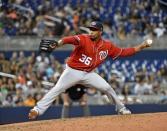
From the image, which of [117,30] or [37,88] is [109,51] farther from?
[117,30]

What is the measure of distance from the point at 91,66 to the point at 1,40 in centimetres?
892

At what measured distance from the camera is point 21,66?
1716cm

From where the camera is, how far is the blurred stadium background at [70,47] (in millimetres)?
15838

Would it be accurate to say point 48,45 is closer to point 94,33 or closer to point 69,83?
point 69,83

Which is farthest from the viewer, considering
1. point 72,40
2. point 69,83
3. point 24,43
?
point 24,43

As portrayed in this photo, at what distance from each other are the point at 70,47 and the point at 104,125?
10022 millimetres

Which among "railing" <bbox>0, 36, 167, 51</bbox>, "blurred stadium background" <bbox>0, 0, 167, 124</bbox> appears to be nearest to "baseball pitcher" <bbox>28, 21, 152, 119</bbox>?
"blurred stadium background" <bbox>0, 0, 167, 124</bbox>

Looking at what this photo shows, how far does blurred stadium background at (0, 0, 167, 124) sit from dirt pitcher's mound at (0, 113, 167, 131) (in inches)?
191

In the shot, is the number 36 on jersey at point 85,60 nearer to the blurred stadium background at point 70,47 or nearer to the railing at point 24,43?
the blurred stadium background at point 70,47

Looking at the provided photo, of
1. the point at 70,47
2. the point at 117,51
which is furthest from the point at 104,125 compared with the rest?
the point at 70,47

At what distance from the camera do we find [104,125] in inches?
374

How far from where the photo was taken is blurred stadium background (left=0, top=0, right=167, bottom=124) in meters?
15.8

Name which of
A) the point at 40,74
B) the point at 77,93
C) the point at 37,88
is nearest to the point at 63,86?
the point at 77,93

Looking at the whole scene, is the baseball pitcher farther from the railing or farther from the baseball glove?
the railing
